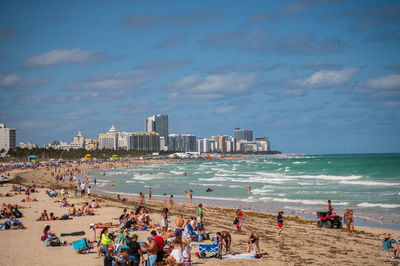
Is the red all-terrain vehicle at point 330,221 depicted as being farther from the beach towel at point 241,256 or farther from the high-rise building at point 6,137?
the high-rise building at point 6,137

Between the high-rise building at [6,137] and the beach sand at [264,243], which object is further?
the high-rise building at [6,137]

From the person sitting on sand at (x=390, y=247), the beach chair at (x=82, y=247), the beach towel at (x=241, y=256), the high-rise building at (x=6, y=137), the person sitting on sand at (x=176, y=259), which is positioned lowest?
the beach towel at (x=241, y=256)

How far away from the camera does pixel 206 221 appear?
18.4 meters

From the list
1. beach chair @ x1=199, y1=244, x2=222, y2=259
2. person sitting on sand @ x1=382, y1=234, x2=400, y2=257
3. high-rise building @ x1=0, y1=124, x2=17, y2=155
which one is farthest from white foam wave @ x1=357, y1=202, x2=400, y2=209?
high-rise building @ x1=0, y1=124, x2=17, y2=155

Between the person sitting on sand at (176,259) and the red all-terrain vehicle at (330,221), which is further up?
the person sitting on sand at (176,259)

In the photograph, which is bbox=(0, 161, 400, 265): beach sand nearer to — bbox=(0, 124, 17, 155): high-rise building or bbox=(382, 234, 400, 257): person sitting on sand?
bbox=(382, 234, 400, 257): person sitting on sand

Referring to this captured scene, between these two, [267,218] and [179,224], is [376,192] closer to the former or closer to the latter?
[267,218]

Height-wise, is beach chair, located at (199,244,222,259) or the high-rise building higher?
the high-rise building

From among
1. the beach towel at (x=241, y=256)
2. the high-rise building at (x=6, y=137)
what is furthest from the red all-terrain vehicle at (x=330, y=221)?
the high-rise building at (x=6, y=137)

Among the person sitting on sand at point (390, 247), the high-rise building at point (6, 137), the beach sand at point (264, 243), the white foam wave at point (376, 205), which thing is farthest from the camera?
the high-rise building at point (6, 137)

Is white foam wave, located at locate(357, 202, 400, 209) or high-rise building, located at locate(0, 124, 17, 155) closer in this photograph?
white foam wave, located at locate(357, 202, 400, 209)

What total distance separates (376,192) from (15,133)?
625 ft

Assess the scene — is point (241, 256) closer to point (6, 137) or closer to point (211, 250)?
point (211, 250)

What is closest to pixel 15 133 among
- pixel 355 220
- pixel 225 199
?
pixel 225 199
